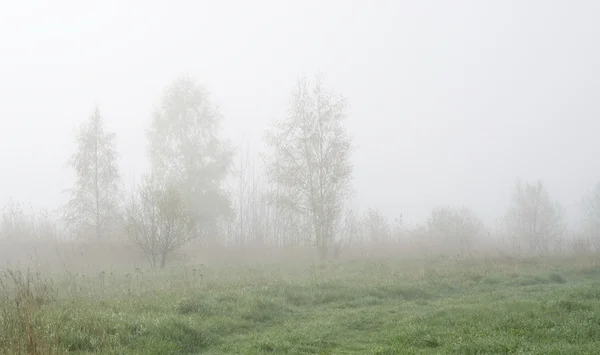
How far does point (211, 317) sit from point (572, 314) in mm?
9280

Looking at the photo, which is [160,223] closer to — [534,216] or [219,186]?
[219,186]

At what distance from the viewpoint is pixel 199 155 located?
137ft

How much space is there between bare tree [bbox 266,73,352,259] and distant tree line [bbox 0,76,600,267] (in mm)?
79

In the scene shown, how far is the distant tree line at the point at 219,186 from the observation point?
35125 millimetres

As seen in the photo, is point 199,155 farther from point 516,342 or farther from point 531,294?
point 516,342

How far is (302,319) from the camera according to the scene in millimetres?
13445

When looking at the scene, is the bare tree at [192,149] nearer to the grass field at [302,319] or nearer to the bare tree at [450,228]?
the grass field at [302,319]

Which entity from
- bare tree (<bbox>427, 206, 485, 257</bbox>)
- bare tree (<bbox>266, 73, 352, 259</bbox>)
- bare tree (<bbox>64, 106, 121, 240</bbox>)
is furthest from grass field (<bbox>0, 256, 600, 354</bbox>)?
bare tree (<bbox>427, 206, 485, 257</bbox>)

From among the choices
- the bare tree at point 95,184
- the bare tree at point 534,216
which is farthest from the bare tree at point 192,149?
the bare tree at point 534,216

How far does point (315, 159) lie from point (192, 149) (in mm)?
12794

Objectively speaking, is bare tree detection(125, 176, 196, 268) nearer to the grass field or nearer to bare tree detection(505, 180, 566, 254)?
the grass field

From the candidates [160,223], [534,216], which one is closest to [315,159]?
[160,223]

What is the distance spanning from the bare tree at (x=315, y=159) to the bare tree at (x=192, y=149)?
299 inches

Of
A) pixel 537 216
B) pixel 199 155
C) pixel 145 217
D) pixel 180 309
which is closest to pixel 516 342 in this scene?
pixel 180 309
